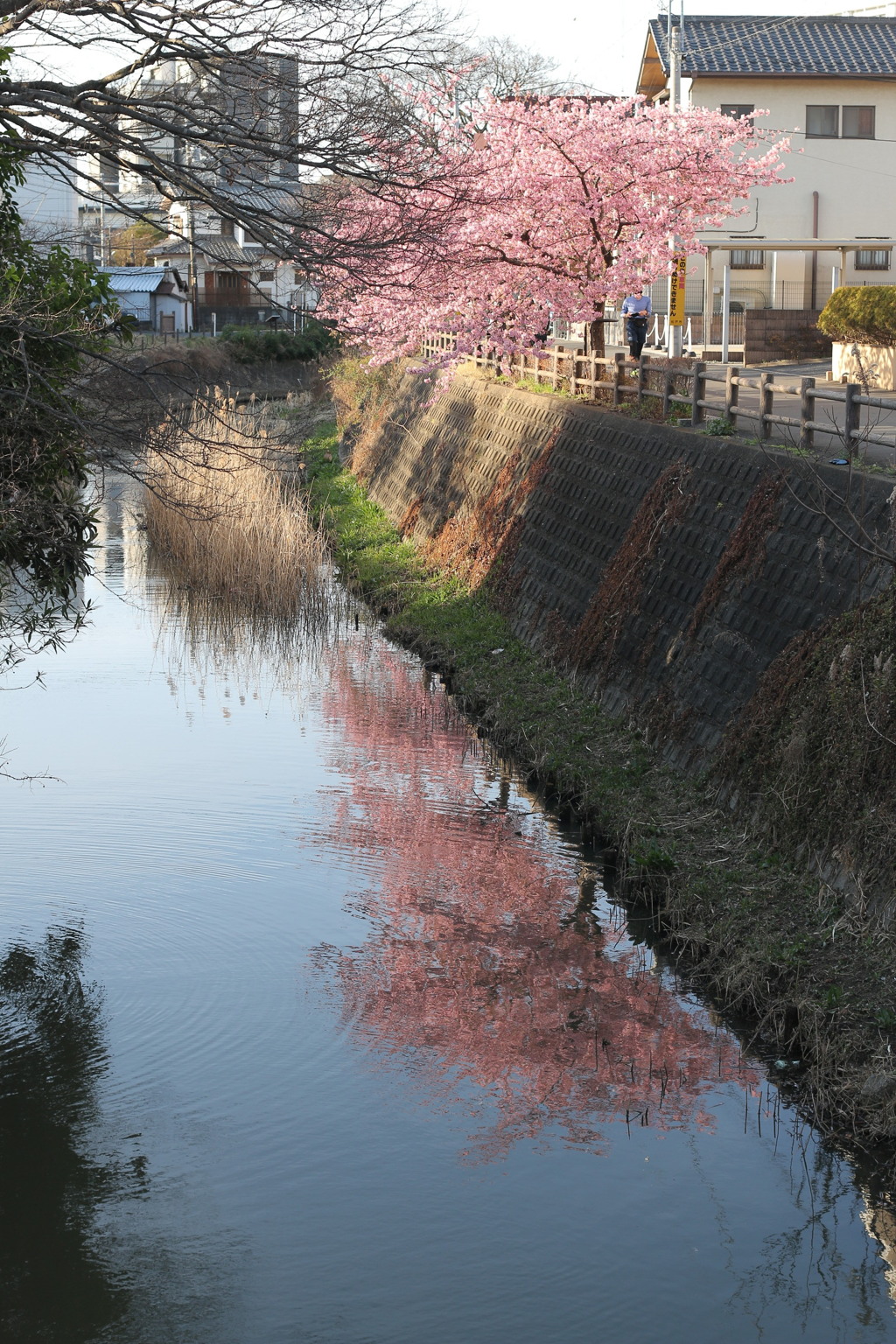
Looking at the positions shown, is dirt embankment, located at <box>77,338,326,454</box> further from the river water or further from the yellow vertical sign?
the yellow vertical sign

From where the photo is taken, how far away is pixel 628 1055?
8695 millimetres

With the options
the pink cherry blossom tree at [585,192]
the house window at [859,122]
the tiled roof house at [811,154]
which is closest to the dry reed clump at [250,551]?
the pink cherry blossom tree at [585,192]

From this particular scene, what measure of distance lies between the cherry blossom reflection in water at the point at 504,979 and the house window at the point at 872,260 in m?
28.8

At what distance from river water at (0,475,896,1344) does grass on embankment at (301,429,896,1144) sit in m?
0.32

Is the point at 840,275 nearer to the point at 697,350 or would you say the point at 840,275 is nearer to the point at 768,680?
the point at 697,350

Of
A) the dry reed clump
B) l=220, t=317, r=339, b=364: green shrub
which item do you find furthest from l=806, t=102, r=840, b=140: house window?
l=220, t=317, r=339, b=364: green shrub

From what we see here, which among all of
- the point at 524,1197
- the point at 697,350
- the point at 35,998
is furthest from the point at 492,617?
the point at 697,350

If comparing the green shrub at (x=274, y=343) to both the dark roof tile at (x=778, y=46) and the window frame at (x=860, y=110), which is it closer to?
the dark roof tile at (x=778, y=46)

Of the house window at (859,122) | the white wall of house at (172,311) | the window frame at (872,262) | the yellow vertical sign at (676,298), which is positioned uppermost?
the house window at (859,122)

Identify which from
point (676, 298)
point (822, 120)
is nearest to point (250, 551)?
point (676, 298)

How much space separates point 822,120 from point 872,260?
4063 millimetres

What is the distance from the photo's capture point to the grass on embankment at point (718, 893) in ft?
26.3

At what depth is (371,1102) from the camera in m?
8.16

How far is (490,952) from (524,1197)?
305 centimetres
